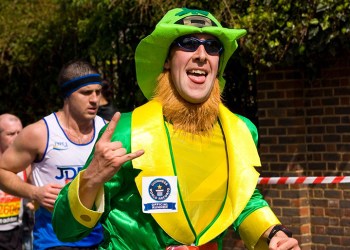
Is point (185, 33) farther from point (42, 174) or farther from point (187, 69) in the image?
point (42, 174)

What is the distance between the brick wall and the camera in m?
7.92

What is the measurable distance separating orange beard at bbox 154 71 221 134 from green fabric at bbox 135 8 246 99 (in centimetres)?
9

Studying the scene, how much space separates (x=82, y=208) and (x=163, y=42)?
97 centimetres

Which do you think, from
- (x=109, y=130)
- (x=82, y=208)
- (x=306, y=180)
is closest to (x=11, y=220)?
(x=306, y=180)

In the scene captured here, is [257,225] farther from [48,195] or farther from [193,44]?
[48,195]

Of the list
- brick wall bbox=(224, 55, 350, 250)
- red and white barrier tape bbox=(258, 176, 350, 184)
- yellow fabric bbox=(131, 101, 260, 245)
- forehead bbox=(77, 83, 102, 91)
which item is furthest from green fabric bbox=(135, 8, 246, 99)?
brick wall bbox=(224, 55, 350, 250)

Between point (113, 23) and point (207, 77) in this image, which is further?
point (113, 23)

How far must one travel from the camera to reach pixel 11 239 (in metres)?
8.30

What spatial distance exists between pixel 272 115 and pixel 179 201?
417 centimetres

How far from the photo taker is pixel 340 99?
7.89m

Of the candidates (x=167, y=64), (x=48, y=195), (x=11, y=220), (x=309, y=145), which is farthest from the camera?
(x=11, y=220)

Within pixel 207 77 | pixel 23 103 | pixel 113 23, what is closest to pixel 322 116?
pixel 113 23

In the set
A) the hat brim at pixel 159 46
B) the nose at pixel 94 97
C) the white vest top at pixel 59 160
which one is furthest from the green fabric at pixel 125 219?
the nose at pixel 94 97

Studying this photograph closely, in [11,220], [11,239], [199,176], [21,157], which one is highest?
[21,157]
